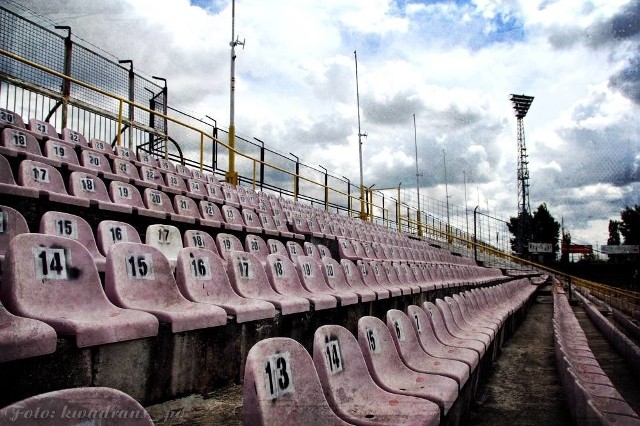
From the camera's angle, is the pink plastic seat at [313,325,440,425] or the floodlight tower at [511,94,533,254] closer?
the pink plastic seat at [313,325,440,425]

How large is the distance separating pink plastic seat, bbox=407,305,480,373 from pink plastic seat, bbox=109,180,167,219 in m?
2.23

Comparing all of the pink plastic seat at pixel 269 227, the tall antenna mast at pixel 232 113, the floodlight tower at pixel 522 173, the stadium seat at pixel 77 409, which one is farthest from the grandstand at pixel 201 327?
the floodlight tower at pixel 522 173

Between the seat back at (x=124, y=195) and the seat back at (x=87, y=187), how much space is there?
0.29 ft

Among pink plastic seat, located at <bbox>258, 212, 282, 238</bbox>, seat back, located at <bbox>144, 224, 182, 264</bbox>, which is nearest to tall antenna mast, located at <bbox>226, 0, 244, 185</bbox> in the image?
pink plastic seat, located at <bbox>258, 212, 282, 238</bbox>

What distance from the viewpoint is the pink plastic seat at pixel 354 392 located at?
1394 millimetres

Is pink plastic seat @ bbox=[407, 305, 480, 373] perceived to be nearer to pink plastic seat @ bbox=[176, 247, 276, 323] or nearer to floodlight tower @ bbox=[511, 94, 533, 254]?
pink plastic seat @ bbox=[176, 247, 276, 323]

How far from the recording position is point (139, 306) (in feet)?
5.74

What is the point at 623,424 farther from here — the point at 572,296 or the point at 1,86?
the point at 572,296

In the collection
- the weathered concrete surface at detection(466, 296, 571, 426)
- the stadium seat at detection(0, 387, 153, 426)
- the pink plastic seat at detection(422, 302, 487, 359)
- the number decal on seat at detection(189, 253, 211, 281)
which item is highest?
the number decal on seat at detection(189, 253, 211, 281)

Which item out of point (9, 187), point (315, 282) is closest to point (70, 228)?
point (9, 187)

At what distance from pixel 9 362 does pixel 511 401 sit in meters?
2.31

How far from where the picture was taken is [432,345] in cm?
242

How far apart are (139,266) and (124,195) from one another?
7.19 ft

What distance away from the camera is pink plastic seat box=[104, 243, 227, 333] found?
5.44ft
